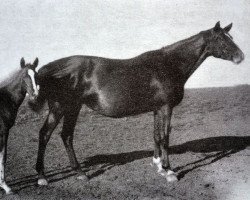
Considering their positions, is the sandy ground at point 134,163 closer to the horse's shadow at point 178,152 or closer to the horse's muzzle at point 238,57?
the horse's shadow at point 178,152

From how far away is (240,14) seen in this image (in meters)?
8.55

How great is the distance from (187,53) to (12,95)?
3890 millimetres

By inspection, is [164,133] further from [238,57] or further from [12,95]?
[12,95]

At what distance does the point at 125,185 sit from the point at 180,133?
7.09 metres

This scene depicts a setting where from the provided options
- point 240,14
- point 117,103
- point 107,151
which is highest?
point 240,14

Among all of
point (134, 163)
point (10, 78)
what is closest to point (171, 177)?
point (134, 163)

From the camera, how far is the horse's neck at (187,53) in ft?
24.9

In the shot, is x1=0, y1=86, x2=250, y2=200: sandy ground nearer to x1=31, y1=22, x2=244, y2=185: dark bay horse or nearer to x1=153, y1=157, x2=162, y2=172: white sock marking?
x1=153, y1=157, x2=162, y2=172: white sock marking

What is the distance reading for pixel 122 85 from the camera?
23.9 ft

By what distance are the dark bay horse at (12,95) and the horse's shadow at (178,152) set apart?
3.21ft

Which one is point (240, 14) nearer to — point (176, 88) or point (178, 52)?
point (178, 52)

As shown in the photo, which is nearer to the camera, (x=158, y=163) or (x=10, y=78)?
(x=10, y=78)

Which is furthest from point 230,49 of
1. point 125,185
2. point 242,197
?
point 125,185

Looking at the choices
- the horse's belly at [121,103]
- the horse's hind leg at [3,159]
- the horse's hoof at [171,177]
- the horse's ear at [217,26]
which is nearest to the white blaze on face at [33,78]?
the horse's hind leg at [3,159]
